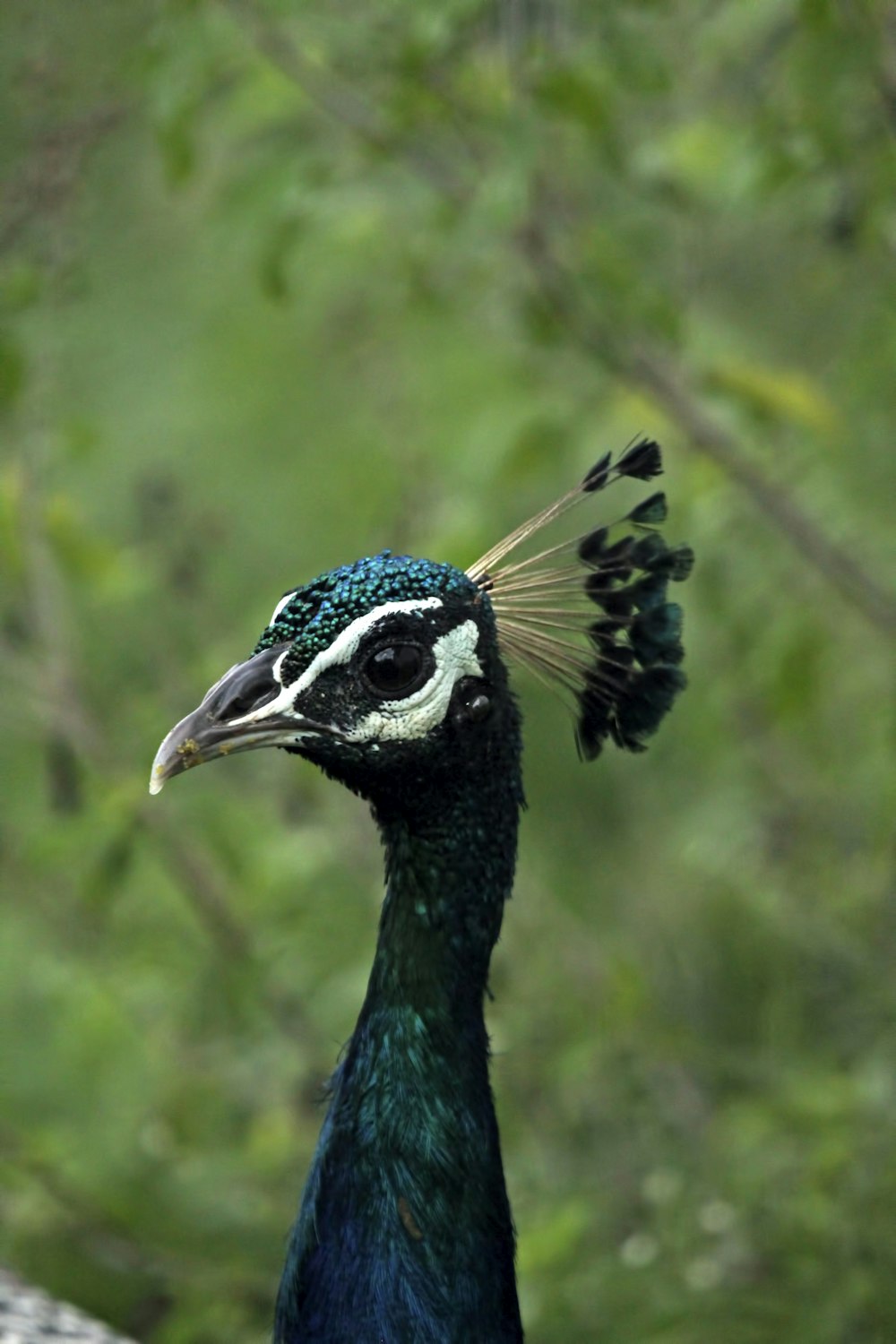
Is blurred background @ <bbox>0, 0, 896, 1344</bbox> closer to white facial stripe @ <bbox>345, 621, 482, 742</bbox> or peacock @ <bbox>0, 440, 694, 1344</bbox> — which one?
peacock @ <bbox>0, 440, 694, 1344</bbox>

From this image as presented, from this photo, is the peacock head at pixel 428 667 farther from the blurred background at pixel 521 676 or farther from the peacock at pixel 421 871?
the blurred background at pixel 521 676

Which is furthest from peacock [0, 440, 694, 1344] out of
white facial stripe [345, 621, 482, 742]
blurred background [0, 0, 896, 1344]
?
blurred background [0, 0, 896, 1344]

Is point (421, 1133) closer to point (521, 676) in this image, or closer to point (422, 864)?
point (422, 864)

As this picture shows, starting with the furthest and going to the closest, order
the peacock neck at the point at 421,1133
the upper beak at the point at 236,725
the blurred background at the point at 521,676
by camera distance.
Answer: the blurred background at the point at 521,676 < the peacock neck at the point at 421,1133 < the upper beak at the point at 236,725

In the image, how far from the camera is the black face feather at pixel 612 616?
1.53 meters

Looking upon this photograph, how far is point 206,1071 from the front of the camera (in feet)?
9.84

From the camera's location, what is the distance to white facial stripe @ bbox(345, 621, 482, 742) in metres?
1.40

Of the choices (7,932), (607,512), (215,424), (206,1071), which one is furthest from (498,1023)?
(215,424)

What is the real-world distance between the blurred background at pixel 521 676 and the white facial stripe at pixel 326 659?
846 millimetres

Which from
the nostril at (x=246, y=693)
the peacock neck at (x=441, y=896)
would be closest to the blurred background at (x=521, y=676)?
the peacock neck at (x=441, y=896)

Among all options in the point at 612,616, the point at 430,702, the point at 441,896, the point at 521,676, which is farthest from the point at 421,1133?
the point at 521,676

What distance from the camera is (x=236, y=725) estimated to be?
4.48 ft

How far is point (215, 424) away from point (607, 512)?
1839 millimetres

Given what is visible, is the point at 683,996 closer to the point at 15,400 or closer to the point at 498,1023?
the point at 498,1023
